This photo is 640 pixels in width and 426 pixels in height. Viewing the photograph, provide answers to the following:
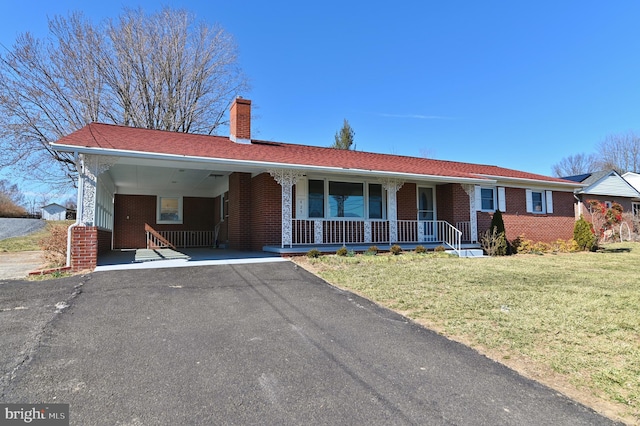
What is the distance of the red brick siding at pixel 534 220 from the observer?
15306mm

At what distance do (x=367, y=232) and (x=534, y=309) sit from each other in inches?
290

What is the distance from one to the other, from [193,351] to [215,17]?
78.7ft

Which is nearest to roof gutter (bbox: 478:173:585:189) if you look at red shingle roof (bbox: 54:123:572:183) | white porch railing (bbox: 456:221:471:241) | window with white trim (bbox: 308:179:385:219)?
red shingle roof (bbox: 54:123:572:183)

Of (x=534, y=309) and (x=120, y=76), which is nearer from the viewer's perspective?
(x=534, y=309)

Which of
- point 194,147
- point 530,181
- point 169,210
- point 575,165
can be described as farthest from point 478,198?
point 575,165

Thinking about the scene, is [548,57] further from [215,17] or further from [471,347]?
[215,17]

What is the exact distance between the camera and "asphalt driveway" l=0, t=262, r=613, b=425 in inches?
100

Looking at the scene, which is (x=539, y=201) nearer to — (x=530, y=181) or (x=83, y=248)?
(x=530, y=181)

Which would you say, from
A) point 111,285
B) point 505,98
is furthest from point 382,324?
point 505,98

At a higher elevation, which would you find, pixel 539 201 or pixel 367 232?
pixel 539 201

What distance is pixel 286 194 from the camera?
10.5m

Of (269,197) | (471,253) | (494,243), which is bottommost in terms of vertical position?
(471,253)

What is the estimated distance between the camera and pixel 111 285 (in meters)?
6.44

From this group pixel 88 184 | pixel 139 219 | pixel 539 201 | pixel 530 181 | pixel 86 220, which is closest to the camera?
pixel 86 220
